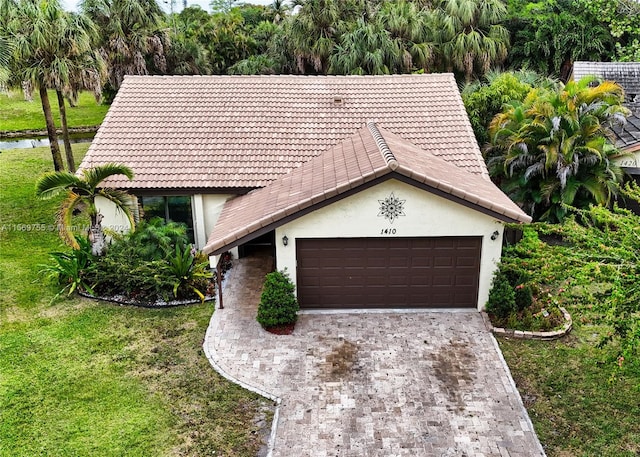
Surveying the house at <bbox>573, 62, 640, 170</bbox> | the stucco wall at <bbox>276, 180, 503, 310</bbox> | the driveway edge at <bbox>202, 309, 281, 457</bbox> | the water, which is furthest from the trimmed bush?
the water

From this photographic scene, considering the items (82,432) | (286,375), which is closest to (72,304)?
(82,432)

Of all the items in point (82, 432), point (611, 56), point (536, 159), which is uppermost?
point (611, 56)

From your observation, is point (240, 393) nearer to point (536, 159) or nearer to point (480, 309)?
point (480, 309)

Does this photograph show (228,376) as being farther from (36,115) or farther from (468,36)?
(36,115)

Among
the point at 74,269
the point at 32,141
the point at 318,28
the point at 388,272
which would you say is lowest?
the point at 74,269

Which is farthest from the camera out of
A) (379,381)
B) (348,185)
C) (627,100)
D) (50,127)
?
(627,100)

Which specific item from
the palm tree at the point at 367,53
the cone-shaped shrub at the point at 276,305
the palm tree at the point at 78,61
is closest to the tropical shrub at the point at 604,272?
the cone-shaped shrub at the point at 276,305

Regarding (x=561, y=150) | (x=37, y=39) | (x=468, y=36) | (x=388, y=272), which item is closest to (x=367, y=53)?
(x=468, y=36)
